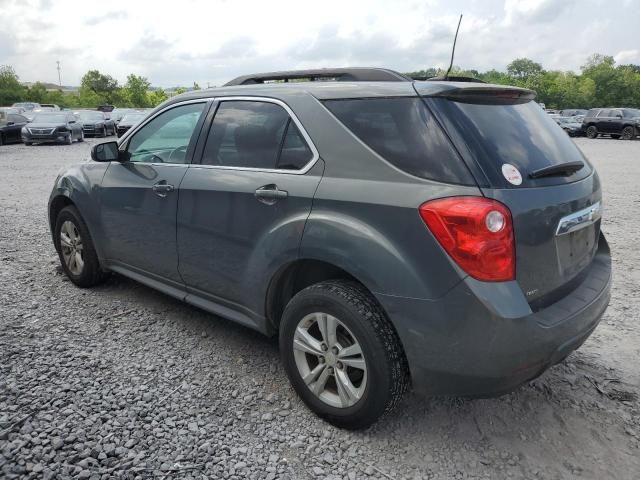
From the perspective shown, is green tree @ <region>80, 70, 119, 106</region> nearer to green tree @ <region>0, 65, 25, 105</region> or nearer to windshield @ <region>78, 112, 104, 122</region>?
green tree @ <region>0, 65, 25, 105</region>

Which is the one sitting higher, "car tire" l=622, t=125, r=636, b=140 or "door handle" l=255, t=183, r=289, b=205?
"door handle" l=255, t=183, r=289, b=205

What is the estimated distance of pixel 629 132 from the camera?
1104 inches

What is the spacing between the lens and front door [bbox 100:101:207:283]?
354 cm

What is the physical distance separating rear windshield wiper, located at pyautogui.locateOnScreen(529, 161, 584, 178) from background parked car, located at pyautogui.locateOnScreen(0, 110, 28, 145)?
24.5 meters

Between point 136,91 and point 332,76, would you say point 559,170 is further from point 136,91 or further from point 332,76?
point 136,91

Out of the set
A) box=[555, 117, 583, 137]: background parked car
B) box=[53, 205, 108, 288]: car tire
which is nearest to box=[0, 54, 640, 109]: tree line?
box=[555, 117, 583, 137]: background parked car

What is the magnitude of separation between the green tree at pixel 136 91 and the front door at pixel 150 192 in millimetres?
82832

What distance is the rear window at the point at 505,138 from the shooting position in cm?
233

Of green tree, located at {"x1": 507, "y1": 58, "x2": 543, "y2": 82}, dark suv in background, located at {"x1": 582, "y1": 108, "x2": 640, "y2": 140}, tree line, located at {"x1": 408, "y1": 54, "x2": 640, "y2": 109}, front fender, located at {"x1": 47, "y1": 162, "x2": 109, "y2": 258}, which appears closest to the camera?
front fender, located at {"x1": 47, "y1": 162, "x2": 109, "y2": 258}

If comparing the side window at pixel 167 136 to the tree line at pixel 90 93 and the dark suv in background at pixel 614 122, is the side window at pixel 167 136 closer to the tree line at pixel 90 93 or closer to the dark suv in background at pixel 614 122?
the dark suv in background at pixel 614 122

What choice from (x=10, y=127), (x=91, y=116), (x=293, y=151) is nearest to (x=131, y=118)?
(x=91, y=116)

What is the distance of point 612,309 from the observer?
4.28m

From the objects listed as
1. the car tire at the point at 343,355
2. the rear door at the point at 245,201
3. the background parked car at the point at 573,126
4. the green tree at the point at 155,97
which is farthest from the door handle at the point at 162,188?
the green tree at the point at 155,97

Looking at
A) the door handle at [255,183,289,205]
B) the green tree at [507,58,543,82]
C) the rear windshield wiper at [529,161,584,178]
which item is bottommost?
the door handle at [255,183,289,205]
